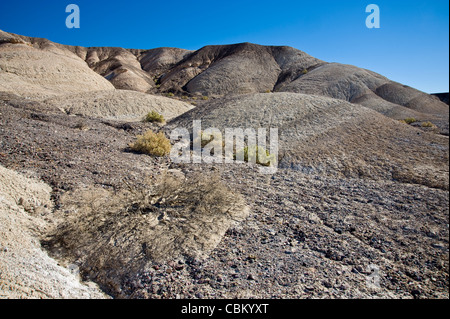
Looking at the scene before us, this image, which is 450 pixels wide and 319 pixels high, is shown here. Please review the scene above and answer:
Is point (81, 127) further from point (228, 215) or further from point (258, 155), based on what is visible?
point (228, 215)

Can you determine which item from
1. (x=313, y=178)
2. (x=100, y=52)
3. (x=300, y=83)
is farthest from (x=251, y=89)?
(x=100, y=52)

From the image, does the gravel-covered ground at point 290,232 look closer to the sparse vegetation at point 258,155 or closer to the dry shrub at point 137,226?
the dry shrub at point 137,226

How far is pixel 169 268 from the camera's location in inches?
140

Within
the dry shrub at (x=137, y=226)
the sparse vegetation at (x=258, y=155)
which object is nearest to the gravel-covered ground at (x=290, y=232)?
the dry shrub at (x=137, y=226)

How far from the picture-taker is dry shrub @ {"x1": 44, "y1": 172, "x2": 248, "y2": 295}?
12.1 ft

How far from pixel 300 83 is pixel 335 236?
128ft

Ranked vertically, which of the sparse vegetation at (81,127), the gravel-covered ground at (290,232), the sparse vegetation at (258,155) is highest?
the sparse vegetation at (81,127)

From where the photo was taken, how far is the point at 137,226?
443 centimetres

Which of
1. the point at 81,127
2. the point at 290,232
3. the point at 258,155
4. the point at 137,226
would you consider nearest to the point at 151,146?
the point at 258,155

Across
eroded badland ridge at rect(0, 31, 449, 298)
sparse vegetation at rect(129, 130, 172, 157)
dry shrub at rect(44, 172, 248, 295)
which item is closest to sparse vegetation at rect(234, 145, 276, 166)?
eroded badland ridge at rect(0, 31, 449, 298)

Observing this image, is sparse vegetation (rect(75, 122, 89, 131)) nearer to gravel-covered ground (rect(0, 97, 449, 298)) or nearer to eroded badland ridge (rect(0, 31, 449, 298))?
eroded badland ridge (rect(0, 31, 449, 298))

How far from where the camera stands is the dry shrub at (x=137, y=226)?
12.1ft

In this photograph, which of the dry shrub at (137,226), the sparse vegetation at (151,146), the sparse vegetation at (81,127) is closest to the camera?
the dry shrub at (137,226)
